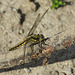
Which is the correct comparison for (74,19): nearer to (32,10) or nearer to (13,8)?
(32,10)

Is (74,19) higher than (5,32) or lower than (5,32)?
higher

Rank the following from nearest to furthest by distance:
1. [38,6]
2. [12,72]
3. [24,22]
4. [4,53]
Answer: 1. [12,72]
2. [4,53]
3. [24,22]
4. [38,6]

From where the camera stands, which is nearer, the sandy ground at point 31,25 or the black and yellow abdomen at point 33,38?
the black and yellow abdomen at point 33,38

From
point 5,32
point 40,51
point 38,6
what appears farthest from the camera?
point 38,6

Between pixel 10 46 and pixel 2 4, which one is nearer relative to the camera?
pixel 10 46

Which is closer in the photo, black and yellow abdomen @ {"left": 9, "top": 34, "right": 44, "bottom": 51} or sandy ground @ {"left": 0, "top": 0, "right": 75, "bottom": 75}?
black and yellow abdomen @ {"left": 9, "top": 34, "right": 44, "bottom": 51}

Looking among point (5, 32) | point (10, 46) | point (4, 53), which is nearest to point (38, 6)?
point (5, 32)

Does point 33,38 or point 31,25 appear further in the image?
point 31,25

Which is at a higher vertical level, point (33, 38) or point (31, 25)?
point (31, 25)
